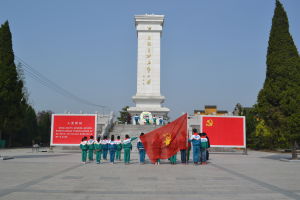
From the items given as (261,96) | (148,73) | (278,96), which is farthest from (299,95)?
(148,73)

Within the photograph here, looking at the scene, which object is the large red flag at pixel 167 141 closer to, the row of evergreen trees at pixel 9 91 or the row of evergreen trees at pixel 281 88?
the row of evergreen trees at pixel 281 88

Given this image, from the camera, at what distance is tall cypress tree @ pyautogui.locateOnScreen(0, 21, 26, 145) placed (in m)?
25.2

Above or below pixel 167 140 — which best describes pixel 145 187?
below

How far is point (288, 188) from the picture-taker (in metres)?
7.02

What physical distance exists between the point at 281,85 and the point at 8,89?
66.1 feet

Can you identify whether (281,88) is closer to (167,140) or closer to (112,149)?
(167,140)

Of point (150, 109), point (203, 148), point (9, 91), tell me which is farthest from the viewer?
point (150, 109)

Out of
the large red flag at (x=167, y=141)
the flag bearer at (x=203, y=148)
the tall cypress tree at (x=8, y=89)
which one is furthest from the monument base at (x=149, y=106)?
the large red flag at (x=167, y=141)

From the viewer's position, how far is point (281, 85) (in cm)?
1573

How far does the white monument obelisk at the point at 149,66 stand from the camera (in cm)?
3794

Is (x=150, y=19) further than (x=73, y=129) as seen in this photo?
Yes

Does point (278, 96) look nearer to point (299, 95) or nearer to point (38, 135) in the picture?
point (299, 95)

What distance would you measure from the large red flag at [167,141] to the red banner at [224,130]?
27.2ft

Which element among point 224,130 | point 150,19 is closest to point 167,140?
point 224,130
